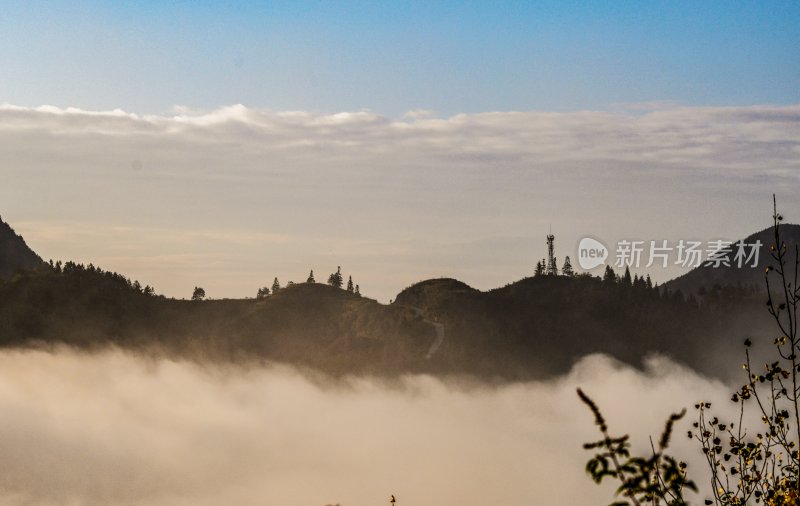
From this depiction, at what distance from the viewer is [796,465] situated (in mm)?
25797

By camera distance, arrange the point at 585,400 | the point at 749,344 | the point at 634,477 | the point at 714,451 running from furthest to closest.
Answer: the point at 714,451, the point at 749,344, the point at 634,477, the point at 585,400

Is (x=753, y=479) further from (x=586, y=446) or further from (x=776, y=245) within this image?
(x=586, y=446)

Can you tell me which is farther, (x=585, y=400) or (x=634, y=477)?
(x=634, y=477)

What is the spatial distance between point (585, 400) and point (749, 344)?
11791mm

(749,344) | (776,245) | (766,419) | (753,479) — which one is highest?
(776,245)

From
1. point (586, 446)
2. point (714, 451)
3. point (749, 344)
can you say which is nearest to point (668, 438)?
point (586, 446)

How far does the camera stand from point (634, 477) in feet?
50.3

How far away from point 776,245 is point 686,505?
28.7 feet

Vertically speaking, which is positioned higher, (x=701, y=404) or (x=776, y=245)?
(x=776, y=245)

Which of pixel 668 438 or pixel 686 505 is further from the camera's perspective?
pixel 686 505

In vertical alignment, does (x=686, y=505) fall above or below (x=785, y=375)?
below

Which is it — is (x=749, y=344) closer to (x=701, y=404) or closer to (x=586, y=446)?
(x=701, y=404)

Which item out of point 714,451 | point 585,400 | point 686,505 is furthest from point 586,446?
point 714,451

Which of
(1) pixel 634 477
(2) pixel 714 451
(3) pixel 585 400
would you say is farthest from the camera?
(2) pixel 714 451
